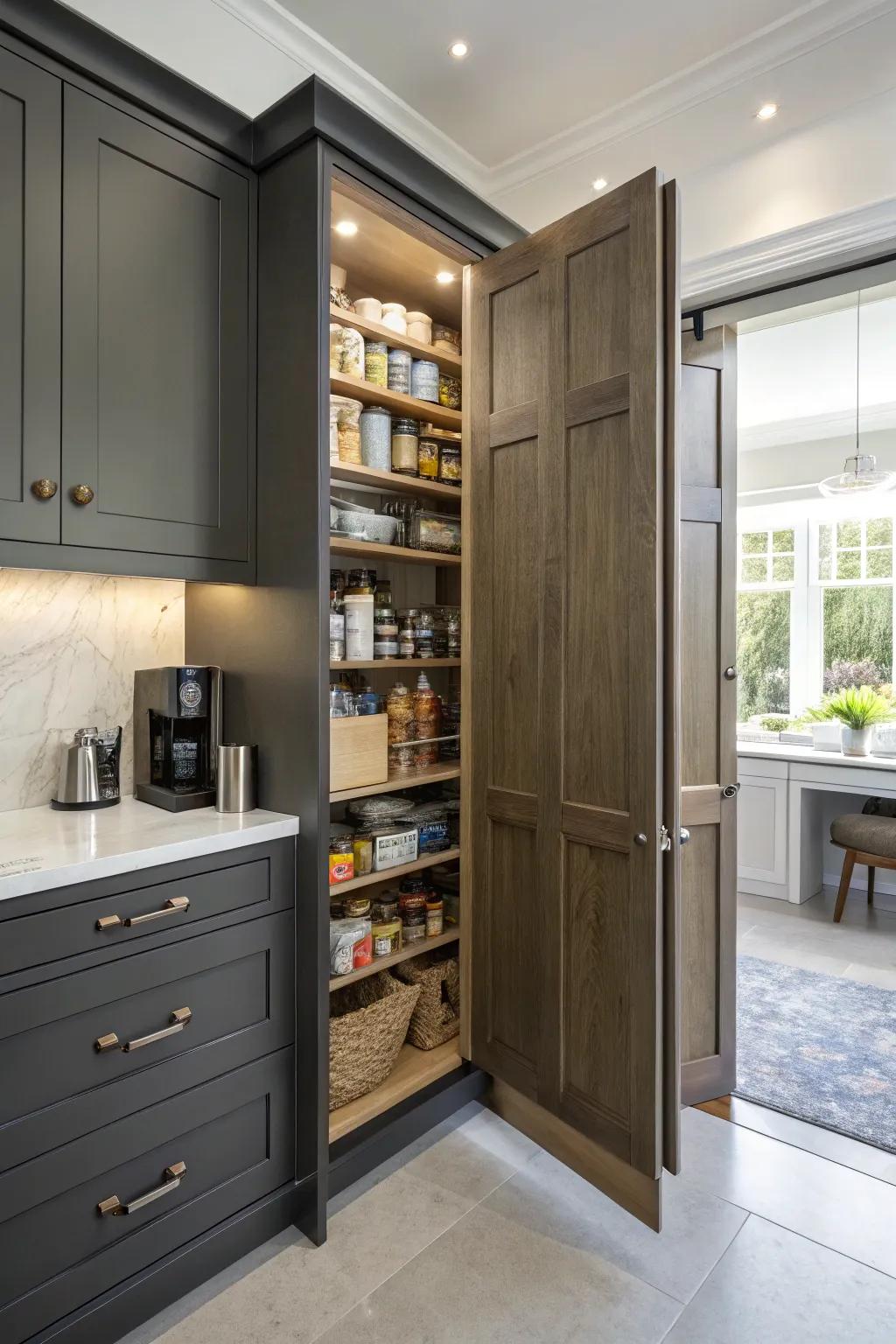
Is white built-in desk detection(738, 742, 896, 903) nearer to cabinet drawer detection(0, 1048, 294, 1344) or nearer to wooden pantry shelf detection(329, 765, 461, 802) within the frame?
wooden pantry shelf detection(329, 765, 461, 802)

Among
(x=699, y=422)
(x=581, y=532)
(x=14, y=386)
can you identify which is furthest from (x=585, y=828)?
(x=14, y=386)

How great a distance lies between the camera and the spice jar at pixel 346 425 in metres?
2.07

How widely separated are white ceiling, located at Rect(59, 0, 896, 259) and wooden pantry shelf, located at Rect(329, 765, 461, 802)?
69.3 inches

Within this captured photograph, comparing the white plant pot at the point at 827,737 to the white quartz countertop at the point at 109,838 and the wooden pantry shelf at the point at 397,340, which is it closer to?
the wooden pantry shelf at the point at 397,340

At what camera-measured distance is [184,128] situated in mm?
1739

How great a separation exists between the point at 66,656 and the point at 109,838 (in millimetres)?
584

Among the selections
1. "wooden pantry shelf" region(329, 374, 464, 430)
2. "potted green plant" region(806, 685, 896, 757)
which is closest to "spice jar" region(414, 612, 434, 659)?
"wooden pantry shelf" region(329, 374, 464, 430)

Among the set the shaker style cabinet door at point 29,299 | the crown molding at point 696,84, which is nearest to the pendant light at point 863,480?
the crown molding at point 696,84

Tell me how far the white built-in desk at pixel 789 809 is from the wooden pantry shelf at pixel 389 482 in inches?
112

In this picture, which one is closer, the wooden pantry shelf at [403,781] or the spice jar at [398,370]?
the wooden pantry shelf at [403,781]

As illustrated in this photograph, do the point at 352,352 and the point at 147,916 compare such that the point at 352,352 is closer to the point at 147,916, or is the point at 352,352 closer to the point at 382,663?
the point at 382,663

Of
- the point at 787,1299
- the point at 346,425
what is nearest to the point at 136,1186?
the point at 787,1299

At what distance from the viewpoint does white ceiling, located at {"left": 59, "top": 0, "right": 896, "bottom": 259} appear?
197 cm

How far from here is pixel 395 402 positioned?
7.16 feet
